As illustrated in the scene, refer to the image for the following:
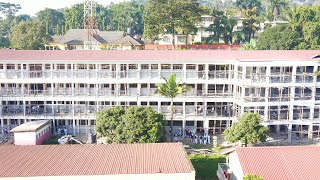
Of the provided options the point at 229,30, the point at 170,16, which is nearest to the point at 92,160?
the point at 170,16

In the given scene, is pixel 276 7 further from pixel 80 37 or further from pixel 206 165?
pixel 206 165

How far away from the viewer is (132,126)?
28.3 metres

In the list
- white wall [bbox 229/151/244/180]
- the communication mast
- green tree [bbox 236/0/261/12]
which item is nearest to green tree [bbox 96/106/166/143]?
white wall [bbox 229/151/244/180]

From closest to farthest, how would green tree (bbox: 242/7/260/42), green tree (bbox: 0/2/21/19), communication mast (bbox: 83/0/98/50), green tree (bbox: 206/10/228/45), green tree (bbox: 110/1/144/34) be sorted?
communication mast (bbox: 83/0/98/50) < green tree (bbox: 206/10/228/45) < green tree (bbox: 242/7/260/42) < green tree (bbox: 110/1/144/34) < green tree (bbox: 0/2/21/19)

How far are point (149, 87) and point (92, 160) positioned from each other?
49.0 feet

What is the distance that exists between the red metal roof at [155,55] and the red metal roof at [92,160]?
13.1 metres

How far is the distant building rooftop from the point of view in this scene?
104ft

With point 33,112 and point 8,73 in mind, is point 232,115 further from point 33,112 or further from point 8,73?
point 8,73

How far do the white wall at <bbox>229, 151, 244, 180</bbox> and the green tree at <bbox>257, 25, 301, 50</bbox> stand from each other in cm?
4081

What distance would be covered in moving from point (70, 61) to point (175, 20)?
2673cm

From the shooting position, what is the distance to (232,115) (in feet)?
116

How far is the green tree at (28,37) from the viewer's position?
6650cm

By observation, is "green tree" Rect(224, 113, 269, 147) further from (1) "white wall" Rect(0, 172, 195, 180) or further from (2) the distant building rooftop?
(2) the distant building rooftop

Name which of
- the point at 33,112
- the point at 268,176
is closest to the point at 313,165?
the point at 268,176
